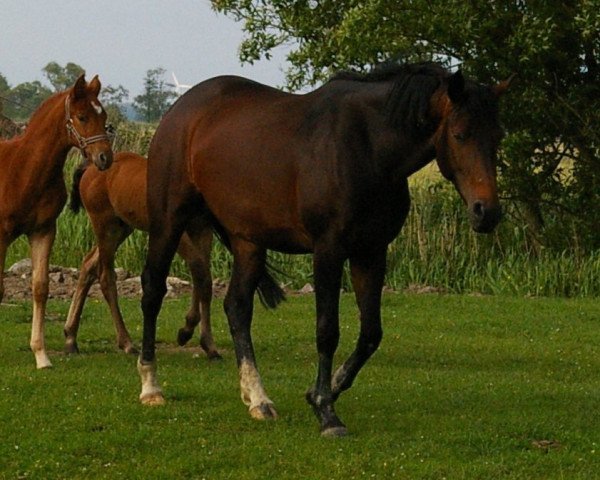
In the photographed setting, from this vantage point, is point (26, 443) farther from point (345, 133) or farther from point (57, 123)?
point (57, 123)

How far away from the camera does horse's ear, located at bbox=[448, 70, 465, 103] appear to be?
7516mm

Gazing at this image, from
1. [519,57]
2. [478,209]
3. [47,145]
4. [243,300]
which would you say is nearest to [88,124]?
[47,145]

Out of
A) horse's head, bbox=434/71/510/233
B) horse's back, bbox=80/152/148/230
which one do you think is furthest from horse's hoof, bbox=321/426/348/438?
horse's back, bbox=80/152/148/230

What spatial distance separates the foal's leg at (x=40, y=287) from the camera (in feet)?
35.6

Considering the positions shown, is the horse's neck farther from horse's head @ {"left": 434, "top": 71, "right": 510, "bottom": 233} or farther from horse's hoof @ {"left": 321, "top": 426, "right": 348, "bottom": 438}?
horse's head @ {"left": 434, "top": 71, "right": 510, "bottom": 233}

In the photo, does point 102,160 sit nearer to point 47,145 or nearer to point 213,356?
point 47,145

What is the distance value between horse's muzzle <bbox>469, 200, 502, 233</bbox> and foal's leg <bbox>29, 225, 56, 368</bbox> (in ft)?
15.2

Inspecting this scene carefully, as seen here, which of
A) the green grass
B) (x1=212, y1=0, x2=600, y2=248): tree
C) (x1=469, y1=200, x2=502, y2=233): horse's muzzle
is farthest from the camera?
(x1=212, y1=0, x2=600, y2=248): tree

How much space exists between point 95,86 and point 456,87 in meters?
4.39

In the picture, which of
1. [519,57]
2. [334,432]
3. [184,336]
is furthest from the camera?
[519,57]

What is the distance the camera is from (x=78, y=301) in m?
12.2

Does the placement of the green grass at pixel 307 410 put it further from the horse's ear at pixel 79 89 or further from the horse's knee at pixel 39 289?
the horse's ear at pixel 79 89

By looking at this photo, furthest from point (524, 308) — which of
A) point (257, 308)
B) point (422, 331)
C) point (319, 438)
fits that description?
point (319, 438)

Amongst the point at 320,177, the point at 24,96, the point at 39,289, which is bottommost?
the point at 39,289
